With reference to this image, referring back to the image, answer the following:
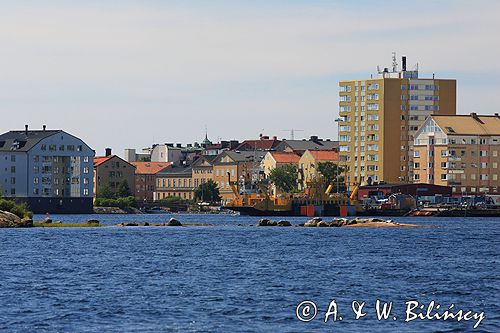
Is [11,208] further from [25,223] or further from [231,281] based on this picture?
[231,281]

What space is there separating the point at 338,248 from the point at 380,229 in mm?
44325

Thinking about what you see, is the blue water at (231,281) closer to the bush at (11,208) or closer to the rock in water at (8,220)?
the rock in water at (8,220)

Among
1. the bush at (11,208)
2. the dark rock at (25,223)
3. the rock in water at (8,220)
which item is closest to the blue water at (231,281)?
the rock in water at (8,220)

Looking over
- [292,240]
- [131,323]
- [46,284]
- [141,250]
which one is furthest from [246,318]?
[292,240]

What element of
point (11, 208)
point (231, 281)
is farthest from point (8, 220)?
point (231, 281)

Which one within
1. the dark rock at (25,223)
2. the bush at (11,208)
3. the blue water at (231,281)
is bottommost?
the blue water at (231,281)

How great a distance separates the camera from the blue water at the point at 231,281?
Answer: 4688 centimetres

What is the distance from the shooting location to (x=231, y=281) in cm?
6300

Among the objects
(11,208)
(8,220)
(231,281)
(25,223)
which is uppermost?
(11,208)

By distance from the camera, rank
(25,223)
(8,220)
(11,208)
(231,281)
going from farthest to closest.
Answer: (11,208), (25,223), (8,220), (231,281)

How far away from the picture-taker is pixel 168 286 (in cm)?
6038

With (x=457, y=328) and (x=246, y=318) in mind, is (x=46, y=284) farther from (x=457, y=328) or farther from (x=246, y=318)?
(x=457, y=328)

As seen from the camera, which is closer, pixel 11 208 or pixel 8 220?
pixel 8 220

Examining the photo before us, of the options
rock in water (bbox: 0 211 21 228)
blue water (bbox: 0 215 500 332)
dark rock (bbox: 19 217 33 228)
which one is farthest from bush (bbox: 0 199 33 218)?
blue water (bbox: 0 215 500 332)
